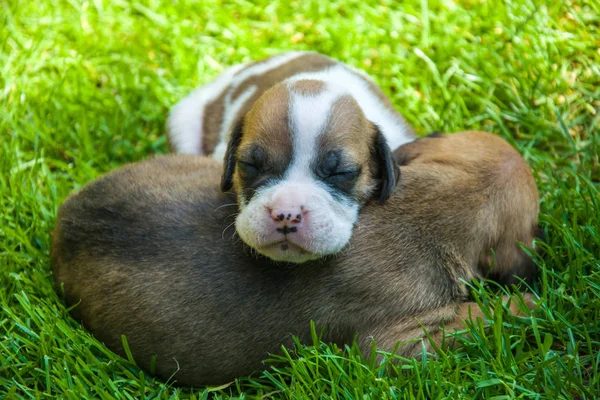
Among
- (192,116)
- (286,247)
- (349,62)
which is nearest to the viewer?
Answer: (286,247)

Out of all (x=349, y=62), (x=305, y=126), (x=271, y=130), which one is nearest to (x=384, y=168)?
(x=305, y=126)

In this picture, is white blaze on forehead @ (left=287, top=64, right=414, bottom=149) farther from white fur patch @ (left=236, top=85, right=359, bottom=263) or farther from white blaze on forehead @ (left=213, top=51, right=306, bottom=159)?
white fur patch @ (left=236, top=85, right=359, bottom=263)

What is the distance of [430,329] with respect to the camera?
15.9 feet

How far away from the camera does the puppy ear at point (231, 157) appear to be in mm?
5188

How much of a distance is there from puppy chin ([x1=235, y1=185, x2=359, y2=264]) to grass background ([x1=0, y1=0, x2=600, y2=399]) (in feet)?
1.87

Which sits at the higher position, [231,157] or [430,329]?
[231,157]

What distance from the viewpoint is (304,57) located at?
6723mm

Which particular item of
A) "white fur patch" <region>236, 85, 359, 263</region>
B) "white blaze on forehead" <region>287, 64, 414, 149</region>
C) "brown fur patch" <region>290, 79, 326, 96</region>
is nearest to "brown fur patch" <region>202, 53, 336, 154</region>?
"white blaze on forehead" <region>287, 64, 414, 149</region>

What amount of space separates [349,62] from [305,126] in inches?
119

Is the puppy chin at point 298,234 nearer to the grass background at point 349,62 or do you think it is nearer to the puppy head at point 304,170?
the puppy head at point 304,170

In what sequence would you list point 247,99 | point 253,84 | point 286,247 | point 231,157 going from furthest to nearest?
point 253,84 < point 247,99 < point 231,157 < point 286,247

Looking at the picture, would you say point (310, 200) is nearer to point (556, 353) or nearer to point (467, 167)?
point (467, 167)

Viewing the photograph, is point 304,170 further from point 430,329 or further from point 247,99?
point 247,99

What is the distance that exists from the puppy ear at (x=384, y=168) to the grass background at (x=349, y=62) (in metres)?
0.85
